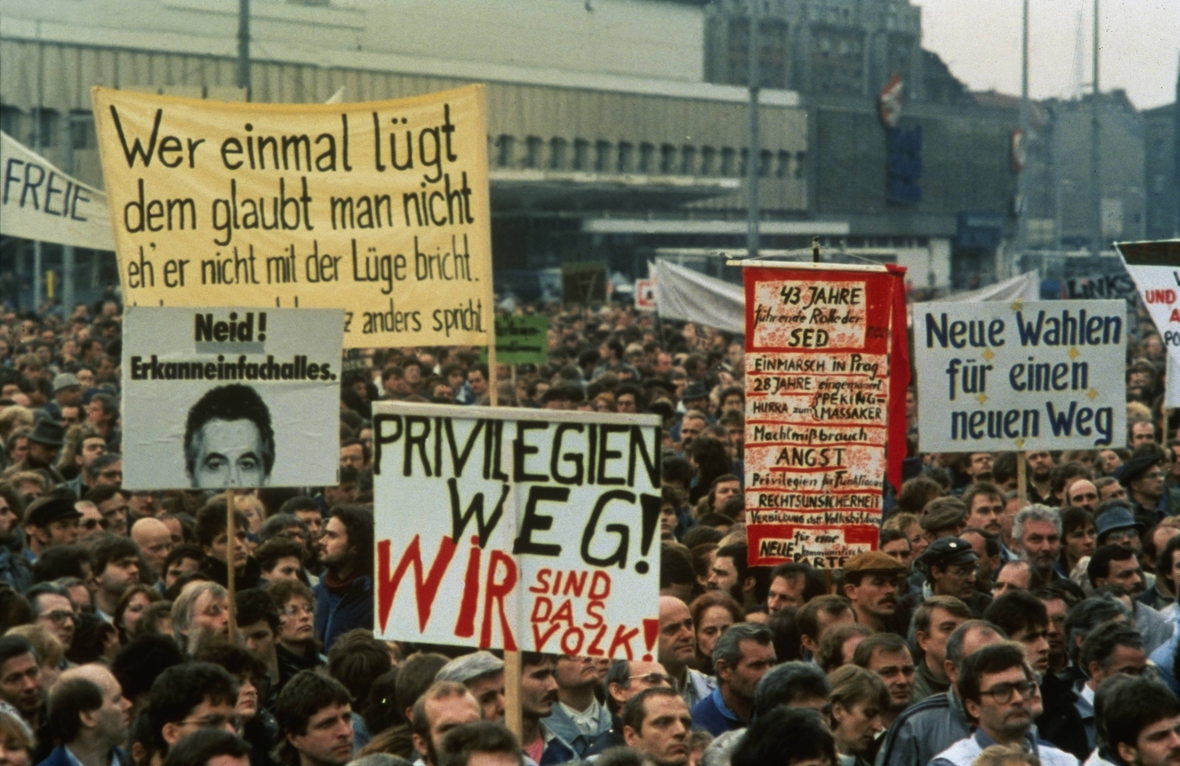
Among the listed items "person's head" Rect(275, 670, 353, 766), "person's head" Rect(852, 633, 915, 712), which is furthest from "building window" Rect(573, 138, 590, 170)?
"person's head" Rect(275, 670, 353, 766)

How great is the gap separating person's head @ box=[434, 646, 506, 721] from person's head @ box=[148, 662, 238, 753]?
618mm

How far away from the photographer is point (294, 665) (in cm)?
727

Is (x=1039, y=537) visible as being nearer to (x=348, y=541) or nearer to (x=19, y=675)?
(x=348, y=541)

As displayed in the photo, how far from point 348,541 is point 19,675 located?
2.52 meters

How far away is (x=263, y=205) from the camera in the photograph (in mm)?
8570

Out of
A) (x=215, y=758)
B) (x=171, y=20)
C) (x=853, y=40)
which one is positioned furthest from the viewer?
(x=853, y=40)

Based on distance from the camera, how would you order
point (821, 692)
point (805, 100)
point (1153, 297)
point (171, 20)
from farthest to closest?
1. point (805, 100)
2. point (171, 20)
3. point (1153, 297)
4. point (821, 692)

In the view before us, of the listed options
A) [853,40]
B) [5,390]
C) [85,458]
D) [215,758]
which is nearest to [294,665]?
[215,758]

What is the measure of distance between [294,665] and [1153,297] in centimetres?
615

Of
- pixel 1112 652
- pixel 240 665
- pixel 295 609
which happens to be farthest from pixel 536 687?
pixel 1112 652

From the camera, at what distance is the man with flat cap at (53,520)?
901 cm

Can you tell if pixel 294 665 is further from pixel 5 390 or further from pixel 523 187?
pixel 523 187

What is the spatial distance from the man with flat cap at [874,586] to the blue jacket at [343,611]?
2.08m

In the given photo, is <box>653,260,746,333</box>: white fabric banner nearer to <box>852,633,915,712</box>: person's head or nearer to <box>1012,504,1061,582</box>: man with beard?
<box>1012,504,1061,582</box>: man with beard
